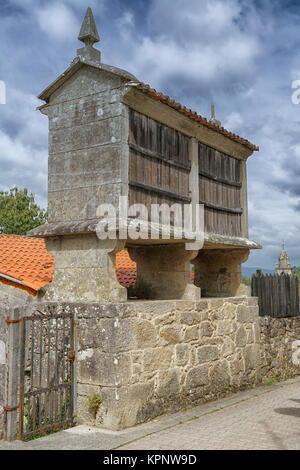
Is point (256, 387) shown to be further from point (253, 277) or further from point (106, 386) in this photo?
point (106, 386)

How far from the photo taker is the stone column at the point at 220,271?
890cm

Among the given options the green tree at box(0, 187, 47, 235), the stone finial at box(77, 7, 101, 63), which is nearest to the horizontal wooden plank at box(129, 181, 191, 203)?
the stone finial at box(77, 7, 101, 63)

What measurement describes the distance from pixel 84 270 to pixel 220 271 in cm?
362

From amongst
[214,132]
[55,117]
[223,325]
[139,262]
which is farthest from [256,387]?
[55,117]

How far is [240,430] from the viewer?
226 inches

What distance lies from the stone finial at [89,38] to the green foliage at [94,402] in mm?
4652

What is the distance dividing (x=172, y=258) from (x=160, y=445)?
3099 mm

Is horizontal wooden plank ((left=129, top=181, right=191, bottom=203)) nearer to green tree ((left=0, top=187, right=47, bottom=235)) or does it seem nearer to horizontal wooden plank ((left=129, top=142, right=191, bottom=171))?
horizontal wooden plank ((left=129, top=142, right=191, bottom=171))

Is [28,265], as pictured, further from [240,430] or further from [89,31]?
[240,430]

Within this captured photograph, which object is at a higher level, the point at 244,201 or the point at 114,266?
the point at 244,201

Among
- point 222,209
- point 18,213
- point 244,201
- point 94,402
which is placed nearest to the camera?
point 94,402

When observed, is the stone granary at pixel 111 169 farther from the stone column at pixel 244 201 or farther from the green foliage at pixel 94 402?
the green foliage at pixel 94 402

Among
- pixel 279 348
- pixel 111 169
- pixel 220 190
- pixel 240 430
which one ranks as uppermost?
pixel 220 190

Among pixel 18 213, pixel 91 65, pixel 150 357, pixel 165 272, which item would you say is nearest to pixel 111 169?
pixel 91 65
